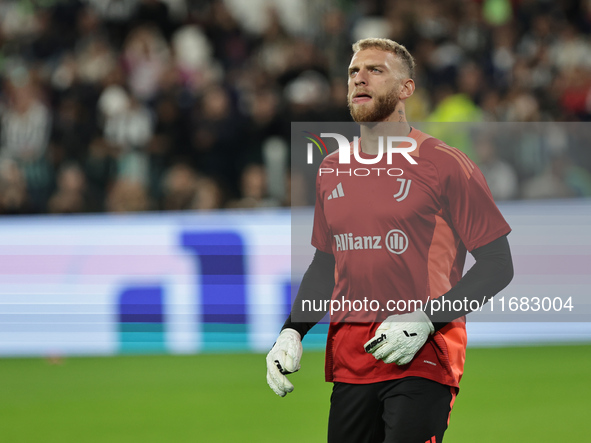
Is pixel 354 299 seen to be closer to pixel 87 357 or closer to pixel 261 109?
pixel 87 357

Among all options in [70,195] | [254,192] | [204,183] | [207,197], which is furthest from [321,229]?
[70,195]

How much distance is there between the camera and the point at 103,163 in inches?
390

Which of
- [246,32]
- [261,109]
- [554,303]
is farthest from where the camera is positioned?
[246,32]

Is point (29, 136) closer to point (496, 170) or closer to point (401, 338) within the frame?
point (496, 170)

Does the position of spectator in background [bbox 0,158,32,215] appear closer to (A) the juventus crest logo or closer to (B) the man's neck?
(B) the man's neck

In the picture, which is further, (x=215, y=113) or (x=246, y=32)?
(x=246, y=32)

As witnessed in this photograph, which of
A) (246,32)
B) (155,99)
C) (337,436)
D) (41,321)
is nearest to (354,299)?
(337,436)

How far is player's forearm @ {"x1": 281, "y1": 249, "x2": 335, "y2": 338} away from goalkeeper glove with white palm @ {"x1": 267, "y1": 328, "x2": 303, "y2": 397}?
13 centimetres

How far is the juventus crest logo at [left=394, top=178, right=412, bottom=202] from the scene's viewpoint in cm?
334

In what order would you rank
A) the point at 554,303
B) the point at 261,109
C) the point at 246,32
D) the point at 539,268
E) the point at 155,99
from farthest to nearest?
the point at 246,32 < the point at 155,99 < the point at 261,109 < the point at 554,303 < the point at 539,268

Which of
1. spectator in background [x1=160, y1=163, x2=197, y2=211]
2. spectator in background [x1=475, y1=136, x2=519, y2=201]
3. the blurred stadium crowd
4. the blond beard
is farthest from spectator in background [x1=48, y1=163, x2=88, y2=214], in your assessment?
the blond beard

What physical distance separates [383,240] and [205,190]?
591 centimetres

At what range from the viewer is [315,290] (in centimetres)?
363

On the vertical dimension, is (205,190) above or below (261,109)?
below
